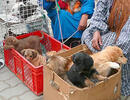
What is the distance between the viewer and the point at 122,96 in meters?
2.56

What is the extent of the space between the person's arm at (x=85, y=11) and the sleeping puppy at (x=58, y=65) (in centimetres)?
101

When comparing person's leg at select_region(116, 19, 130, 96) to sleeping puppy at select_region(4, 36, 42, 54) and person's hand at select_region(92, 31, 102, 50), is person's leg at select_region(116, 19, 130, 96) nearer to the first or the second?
person's hand at select_region(92, 31, 102, 50)

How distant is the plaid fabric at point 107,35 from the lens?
2.20m

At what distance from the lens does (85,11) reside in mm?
2977

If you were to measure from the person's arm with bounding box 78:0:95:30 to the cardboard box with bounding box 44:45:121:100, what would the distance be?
80 cm

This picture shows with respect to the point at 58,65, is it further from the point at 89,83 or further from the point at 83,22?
the point at 83,22

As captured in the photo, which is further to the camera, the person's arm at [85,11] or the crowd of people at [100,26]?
the person's arm at [85,11]

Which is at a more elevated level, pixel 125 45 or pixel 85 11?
pixel 85 11

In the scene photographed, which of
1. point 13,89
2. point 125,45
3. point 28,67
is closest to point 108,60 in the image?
point 125,45

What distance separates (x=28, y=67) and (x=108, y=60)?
38.5 inches

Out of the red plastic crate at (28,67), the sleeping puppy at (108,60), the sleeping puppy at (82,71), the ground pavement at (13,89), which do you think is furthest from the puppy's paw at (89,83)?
the ground pavement at (13,89)

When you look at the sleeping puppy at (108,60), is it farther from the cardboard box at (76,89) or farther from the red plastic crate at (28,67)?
the red plastic crate at (28,67)

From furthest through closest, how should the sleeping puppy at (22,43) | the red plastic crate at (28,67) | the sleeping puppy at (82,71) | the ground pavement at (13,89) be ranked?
the sleeping puppy at (22,43) → the ground pavement at (13,89) → the red plastic crate at (28,67) → the sleeping puppy at (82,71)

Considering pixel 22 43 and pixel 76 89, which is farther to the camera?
pixel 22 43
